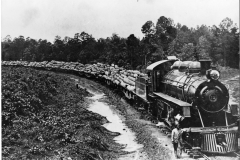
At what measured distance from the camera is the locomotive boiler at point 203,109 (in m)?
10.0

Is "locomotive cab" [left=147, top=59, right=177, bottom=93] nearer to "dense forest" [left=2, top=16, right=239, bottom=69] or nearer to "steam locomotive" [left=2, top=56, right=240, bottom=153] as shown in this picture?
"steam locomotive" [left=2, top=56, right=240, bottom=153]

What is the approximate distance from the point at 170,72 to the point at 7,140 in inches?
378

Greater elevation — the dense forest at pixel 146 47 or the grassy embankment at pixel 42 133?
the dense forest at pixel 146 47

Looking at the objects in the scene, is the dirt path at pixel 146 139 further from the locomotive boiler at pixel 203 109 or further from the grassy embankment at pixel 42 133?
the grassy embankment at pixel 42 133

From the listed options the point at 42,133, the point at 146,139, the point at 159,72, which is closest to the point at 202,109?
the point at 146,139

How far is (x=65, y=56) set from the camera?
2354 inches

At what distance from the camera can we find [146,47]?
1887 inches

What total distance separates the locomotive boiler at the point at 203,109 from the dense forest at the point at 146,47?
21681 millimetres

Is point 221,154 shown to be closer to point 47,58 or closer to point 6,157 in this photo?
point 6,157

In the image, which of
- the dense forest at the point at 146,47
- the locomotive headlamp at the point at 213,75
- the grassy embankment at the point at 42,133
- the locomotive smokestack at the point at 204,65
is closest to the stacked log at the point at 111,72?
the dense forest at the point at 146,47

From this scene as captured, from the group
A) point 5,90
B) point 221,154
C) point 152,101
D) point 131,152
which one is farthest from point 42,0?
point 221,154

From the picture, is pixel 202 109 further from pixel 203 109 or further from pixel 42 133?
pixel 42 133

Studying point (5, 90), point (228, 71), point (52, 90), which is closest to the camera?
point (5, 90)

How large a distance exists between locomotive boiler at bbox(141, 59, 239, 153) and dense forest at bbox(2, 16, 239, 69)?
71.1 ft
